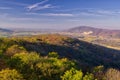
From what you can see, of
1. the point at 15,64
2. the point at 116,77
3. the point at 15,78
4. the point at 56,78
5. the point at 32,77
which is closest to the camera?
the point at 15,78

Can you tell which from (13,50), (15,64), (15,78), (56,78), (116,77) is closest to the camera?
(15,78)

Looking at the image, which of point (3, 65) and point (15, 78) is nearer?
point (15, 78)

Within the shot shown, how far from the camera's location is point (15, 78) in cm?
7450

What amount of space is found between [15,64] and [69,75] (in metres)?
21.9

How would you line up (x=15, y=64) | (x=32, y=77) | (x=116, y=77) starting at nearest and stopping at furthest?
(x=32, y=77), (x=15, y=64), (x=116, y=77)

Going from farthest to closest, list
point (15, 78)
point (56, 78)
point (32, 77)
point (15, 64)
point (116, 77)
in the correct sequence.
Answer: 1. point (116, 77)
2. point (15, 64)
3. point (56, 78)
4. point (32, 77)
5. point (15, 78)

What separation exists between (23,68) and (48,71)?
8381 mm

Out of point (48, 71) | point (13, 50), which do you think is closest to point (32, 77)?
point (48, 71)

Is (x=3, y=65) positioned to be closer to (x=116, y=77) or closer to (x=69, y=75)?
(x=69, y=75)

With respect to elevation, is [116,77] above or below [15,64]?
below

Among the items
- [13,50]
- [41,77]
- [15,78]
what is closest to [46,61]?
[41,77]

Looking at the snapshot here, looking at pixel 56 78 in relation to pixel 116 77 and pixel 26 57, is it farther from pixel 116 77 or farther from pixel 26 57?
pixel 116 77

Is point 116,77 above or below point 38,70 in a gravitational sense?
below

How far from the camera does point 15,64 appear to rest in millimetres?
100438
